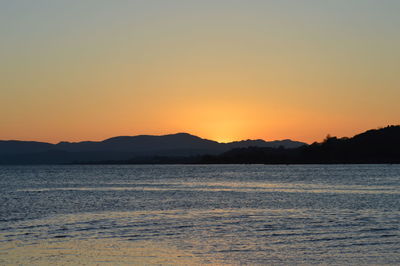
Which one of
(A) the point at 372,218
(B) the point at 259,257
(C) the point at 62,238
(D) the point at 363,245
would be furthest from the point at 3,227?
(A) the point at 372,218

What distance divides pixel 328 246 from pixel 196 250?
6.85m

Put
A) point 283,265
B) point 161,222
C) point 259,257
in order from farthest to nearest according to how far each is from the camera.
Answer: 1. point 161,222
2. point 259,257
3. point 283,265

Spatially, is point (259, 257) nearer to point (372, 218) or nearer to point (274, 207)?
point (372, 218)

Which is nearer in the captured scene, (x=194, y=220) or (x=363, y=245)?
(x=363, y=245)

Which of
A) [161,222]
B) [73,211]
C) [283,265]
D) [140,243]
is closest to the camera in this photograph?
[283,265]

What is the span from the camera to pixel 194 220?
4312 centimetres

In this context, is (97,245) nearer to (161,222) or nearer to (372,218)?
(161,222)

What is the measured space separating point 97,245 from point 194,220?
1346 centimetres

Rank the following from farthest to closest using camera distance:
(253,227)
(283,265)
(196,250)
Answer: (253,227), (196,250), (283,265)

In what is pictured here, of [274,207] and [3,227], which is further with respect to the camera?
[274,207]

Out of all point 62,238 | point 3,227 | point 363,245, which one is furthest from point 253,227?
point 3,227

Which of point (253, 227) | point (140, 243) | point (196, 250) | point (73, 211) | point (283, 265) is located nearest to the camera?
point (283, 265)

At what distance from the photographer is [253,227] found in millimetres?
38031

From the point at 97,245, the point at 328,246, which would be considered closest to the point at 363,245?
the point at 328,246
